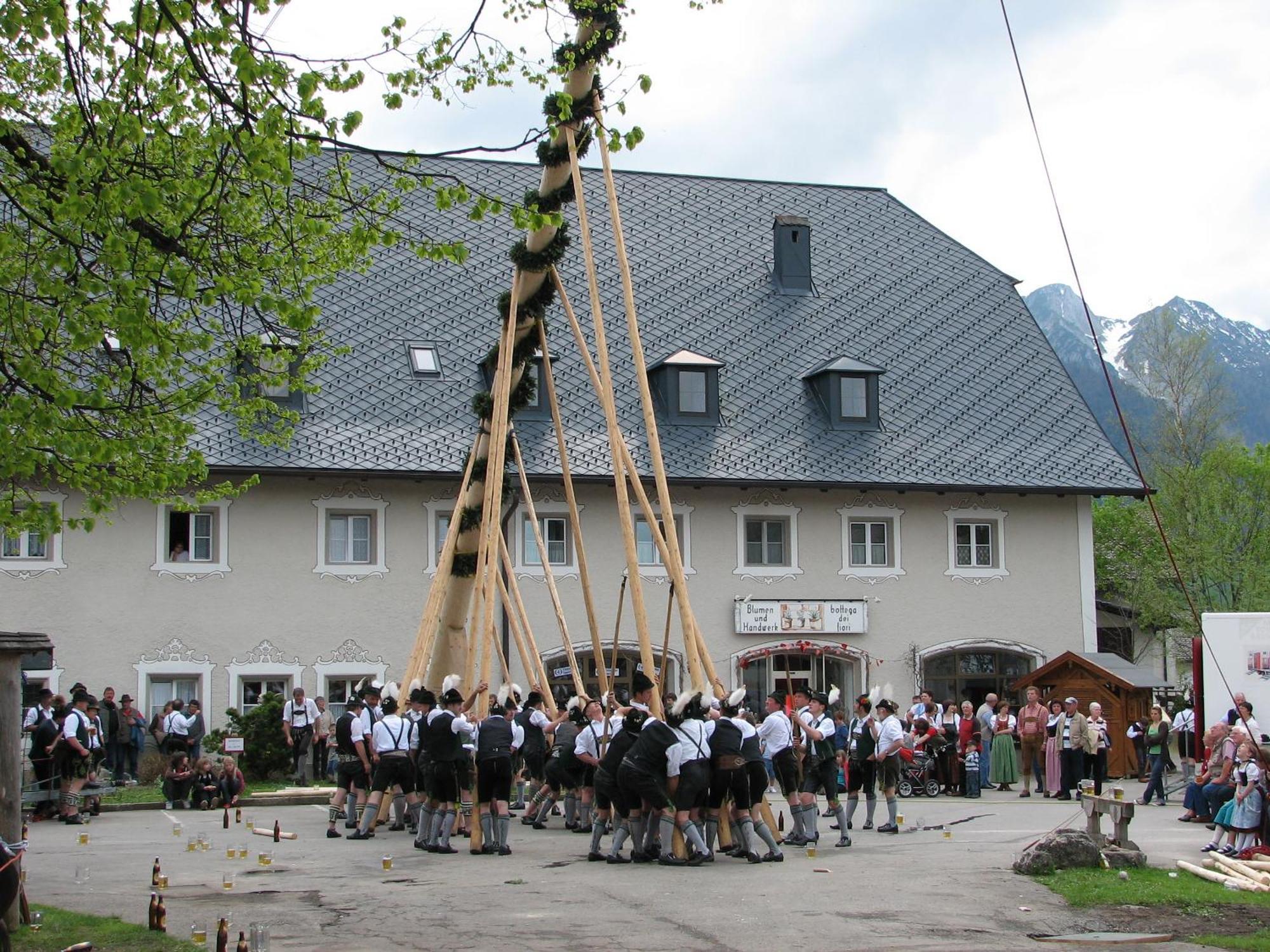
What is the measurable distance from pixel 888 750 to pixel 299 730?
1113 centimetres

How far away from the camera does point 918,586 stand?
102 feet

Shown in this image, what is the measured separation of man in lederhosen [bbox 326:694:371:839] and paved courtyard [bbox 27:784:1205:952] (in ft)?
1.71

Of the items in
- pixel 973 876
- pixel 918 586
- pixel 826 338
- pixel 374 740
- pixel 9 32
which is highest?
pixel 826 338

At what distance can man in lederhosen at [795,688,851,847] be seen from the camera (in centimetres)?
1727

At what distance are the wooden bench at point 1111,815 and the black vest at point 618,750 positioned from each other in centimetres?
439

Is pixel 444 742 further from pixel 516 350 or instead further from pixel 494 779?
pixel 516 350

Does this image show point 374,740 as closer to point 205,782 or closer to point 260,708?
point 205,782

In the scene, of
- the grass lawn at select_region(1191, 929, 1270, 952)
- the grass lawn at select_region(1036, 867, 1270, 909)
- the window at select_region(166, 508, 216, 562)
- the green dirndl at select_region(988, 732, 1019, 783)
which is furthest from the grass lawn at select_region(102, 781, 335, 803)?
the grass lawn at select_region(1191, 929, 1270, 952)

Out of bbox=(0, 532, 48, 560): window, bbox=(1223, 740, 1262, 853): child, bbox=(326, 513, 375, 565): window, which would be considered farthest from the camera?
bbox=(326, 513, 375, 565): window

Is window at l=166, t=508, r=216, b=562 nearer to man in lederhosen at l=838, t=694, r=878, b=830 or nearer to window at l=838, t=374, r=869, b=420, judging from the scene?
window at l=838, t=374, r=869, b=420

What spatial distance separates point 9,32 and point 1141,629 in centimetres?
4746

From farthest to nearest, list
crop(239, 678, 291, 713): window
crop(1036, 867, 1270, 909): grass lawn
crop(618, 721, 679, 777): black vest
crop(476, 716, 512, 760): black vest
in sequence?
crop(239, 678, 291, 713): window
crop(476, 716, 512, 760): black vest
crop(618, 721, 679, 777): black vest
crop(1036, 867, 1270, 909): grass lawn

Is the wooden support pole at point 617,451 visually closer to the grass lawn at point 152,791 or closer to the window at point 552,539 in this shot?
the grass lawn at point 152,791

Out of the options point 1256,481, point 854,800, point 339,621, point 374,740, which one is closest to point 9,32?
point 374,740
